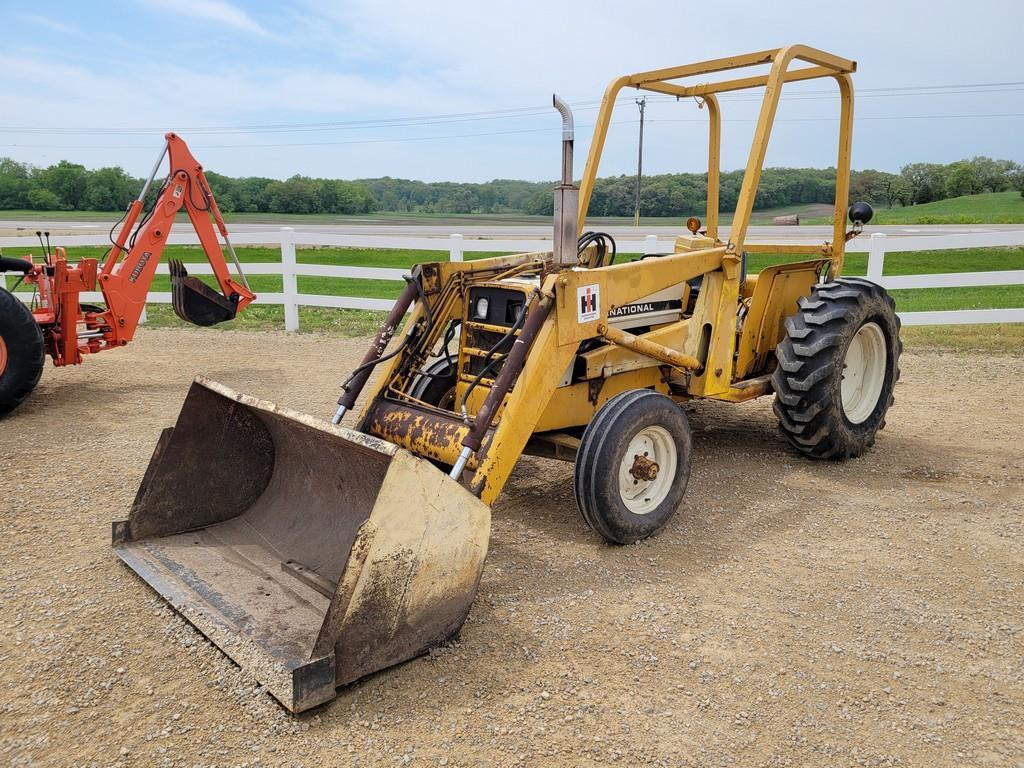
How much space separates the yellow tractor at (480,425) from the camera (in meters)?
3.07

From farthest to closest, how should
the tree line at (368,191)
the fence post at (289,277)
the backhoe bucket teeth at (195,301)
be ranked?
the tree line at (368,191) < the fence post at (289,277) < the backhoe bucket teeth at (195,301)

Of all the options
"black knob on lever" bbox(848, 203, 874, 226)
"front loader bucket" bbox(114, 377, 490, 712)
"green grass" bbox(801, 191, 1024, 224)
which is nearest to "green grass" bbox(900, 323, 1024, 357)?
"black knob on lever" bbox(848, 203, 874, 226)

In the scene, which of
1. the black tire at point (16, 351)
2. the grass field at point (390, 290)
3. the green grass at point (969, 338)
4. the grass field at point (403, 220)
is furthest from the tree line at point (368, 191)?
the black tire at point (16, 351)

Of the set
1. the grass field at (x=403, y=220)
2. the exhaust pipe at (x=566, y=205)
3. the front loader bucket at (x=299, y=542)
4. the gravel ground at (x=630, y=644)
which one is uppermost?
the grass field at (x=403, y=220)

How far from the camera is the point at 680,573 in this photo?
399cm

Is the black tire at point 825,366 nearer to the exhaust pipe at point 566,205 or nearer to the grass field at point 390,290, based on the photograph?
the exhaust pipe at point 566,205

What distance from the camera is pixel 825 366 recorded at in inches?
204

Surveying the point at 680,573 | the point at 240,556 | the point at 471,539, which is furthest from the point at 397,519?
the point at 680,573

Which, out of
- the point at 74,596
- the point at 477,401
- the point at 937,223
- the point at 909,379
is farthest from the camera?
the point at 937,223

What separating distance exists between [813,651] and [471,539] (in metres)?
1.42

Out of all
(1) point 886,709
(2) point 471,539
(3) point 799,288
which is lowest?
(1) point 886,709

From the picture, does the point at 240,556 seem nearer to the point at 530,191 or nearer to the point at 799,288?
the point at 799,288

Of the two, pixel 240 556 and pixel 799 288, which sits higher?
pixel 799 288

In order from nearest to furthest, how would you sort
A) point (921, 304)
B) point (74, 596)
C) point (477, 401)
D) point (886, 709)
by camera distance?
1. point (886, 709)
2. point (74, 596)
3. point (477, 401)
4. point (921, 304)
